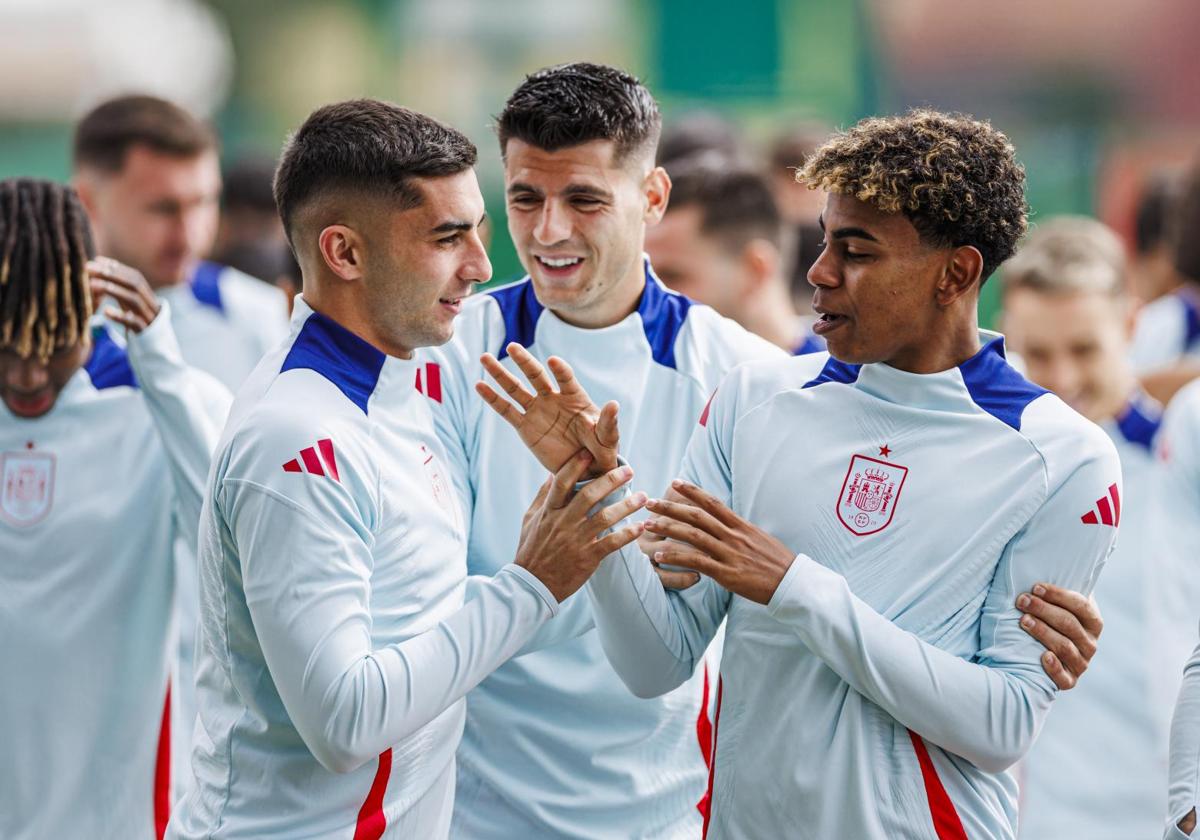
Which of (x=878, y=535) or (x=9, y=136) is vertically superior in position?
(x=878, y=535)

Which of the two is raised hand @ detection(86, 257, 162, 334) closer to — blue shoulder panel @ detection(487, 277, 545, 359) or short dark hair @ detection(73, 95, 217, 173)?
blue shoulder panel @ detection(487, 277, 545, 359)

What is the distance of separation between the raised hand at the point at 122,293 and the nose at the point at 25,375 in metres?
0.20

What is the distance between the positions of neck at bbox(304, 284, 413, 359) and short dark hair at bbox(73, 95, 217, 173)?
8.32ft

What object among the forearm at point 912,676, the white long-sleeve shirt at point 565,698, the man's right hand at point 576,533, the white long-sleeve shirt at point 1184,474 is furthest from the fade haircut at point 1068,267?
the man's right hand at point 576,533

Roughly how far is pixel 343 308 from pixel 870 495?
102 centimetres

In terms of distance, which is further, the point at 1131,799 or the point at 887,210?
the point at 1131,799

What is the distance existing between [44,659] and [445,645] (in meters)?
1.38

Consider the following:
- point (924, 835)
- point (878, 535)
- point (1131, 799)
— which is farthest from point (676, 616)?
point (1131, 799)

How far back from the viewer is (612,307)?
358 cm

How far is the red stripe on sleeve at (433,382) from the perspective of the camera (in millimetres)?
3379

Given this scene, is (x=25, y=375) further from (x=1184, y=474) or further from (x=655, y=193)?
(x=1184, y=474)

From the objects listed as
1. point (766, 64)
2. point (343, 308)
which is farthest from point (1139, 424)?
point (766, 64)

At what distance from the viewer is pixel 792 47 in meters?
16.3

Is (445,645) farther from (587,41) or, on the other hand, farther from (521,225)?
(587,41)
